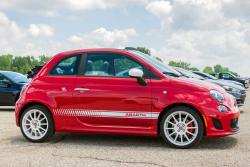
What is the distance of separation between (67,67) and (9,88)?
8061 millimetres

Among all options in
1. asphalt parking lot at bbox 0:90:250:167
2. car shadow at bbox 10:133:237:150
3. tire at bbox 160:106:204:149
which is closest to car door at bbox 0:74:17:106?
asphalt parking lot at bbox 0:90:250:167

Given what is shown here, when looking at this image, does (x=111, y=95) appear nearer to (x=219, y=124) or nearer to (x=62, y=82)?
(x=62, y=82)

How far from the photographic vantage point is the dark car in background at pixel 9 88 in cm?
1596

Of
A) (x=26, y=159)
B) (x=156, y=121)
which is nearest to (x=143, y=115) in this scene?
(x=156, y=121)

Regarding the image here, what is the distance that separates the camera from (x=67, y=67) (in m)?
8.54

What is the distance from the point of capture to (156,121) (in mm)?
7844

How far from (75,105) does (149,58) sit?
157 cm

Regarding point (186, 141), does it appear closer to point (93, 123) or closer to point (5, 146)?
point (93, 123)

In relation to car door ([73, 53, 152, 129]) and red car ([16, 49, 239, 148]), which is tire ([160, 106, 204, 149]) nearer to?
red car ([16, 49, 239, 148])

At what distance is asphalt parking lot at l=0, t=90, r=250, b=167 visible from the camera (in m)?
6.60

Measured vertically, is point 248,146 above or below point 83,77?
below

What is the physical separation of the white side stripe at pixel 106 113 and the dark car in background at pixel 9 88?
7.92 meters

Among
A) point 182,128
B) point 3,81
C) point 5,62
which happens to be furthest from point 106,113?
point 5,62

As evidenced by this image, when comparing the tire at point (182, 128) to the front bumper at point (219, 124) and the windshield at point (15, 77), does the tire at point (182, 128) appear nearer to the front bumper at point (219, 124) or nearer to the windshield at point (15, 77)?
the front bumper at point (219, 124)
